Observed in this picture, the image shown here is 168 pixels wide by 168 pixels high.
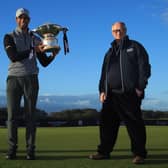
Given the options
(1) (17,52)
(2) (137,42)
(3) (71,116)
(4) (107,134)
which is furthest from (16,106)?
(3) (71,116)

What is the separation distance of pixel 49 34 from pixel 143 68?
127cm

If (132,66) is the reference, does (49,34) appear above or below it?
above

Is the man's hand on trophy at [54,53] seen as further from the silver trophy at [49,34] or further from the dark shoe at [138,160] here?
the dark shoe at [138,160]

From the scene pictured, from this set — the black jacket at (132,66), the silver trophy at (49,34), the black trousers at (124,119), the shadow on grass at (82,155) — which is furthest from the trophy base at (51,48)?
the shadow on grass at (82,155)

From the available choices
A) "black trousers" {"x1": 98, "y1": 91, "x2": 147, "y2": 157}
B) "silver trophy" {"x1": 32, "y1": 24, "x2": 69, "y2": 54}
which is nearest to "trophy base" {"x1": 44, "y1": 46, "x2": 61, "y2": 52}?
"silver trophy" {"x1": 32, "y1": 24, "x2": 69, "y2": 54}

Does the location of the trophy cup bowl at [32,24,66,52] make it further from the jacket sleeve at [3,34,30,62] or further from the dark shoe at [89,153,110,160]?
the dark shoe at [89,153,110,160]

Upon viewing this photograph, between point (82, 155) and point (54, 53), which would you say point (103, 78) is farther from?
point (82, 155)

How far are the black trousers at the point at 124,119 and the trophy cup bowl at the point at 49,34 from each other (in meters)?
0.98

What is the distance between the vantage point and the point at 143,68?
733 cm

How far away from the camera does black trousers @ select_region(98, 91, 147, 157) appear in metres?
7.46

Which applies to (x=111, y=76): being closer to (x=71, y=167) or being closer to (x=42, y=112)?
(x=71, y=167)

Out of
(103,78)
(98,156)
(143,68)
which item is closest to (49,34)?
(103,78)

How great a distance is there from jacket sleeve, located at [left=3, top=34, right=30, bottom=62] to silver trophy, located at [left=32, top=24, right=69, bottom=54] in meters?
0.28

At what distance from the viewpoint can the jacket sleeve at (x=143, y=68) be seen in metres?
7.30
